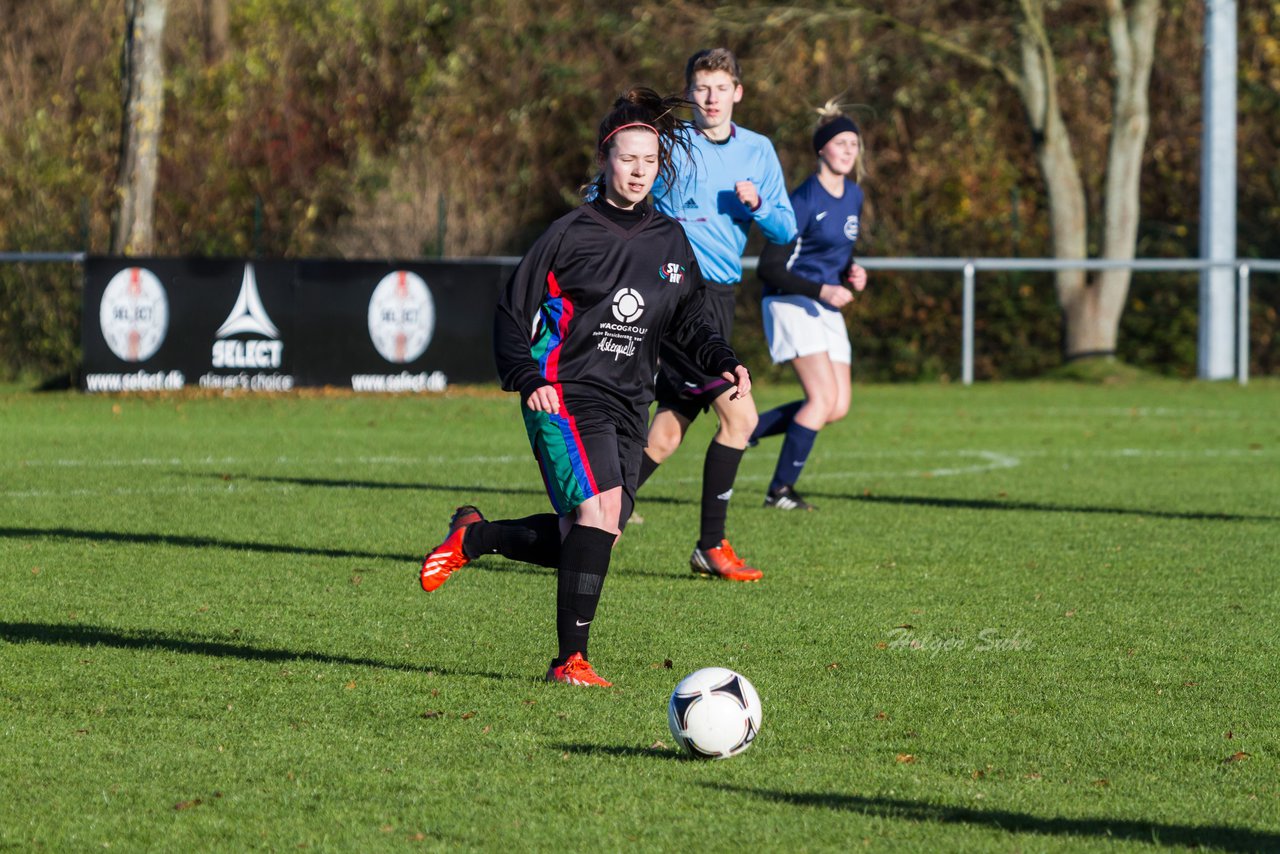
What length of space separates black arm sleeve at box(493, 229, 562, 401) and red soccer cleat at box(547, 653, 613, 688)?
2.62 ft

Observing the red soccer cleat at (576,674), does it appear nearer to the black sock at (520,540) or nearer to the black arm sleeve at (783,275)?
the black sock at (520,540)

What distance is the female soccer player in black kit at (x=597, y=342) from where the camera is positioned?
5230 millimetres

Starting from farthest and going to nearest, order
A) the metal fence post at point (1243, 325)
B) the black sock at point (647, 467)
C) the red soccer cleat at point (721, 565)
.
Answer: the metal fence post at point (1243, 325) → the black sock at point (647, 467) → the red soccer cleat at point (721, 565)

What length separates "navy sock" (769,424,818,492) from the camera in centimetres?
980

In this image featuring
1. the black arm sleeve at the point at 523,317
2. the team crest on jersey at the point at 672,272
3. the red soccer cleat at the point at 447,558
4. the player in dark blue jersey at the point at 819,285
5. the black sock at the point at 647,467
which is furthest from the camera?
the player in dark blue jersey at the point at 819,285

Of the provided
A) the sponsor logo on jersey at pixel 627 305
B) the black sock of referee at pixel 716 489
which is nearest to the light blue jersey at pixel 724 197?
the black sock of referee at pixel 716 489

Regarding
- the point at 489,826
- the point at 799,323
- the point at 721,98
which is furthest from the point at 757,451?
the point at 489,826

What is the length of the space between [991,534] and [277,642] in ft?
13.9

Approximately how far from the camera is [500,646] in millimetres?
5934

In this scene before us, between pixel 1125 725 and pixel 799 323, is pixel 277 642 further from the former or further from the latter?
pixel 799 323

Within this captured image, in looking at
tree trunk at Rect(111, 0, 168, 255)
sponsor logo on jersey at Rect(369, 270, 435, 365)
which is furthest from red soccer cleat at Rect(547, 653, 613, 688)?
tree trunk at Rect(111, 0, 168, 255)

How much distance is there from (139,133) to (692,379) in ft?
53.2

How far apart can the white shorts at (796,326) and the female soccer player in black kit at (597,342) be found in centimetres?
399

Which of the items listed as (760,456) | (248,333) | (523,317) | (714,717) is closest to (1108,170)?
(248,333)
